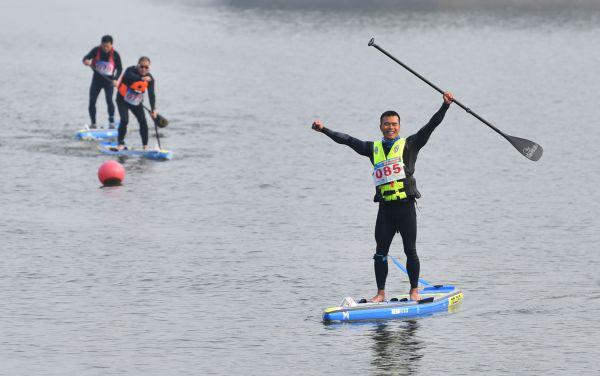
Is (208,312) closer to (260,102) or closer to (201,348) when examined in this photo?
(201,348)

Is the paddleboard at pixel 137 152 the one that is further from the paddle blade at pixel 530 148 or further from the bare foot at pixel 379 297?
the bare foot at pixel 379 297

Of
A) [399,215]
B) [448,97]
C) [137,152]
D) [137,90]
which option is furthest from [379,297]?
[137,152]

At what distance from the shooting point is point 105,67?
1117 inches

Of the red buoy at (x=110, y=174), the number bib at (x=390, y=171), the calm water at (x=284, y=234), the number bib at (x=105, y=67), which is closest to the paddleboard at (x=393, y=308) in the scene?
the calm water at (x=284, y=234)

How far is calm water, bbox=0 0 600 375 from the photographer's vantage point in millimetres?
13078

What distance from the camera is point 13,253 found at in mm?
17453

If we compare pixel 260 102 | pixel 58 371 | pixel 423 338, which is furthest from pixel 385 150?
pixel 260 102

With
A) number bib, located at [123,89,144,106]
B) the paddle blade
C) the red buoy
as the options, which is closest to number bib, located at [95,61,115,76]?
number bib, located at [123,89,144,106]

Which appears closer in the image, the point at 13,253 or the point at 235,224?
the point at 13,253

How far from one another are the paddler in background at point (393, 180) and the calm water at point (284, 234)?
87 centimetres

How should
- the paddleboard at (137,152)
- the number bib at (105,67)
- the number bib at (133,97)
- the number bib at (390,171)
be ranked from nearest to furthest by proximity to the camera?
the number bib at (390,171) < the number bib at (133,97) < the paddleboard at (137,152) < the number bib at (105,67)

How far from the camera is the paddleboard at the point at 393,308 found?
46.2 ft

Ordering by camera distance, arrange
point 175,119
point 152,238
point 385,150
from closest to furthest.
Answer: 1. point 385,150
2. point 152,238
3. point 175,119

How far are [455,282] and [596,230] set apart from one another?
3.99 meters
